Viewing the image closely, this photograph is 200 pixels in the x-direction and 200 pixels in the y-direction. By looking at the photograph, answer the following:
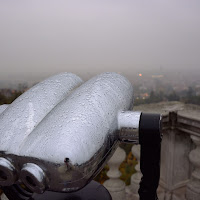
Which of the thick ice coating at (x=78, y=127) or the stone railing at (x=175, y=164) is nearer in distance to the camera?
the thick ice coating at (x=78, y=127)

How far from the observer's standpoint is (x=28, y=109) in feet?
2.48

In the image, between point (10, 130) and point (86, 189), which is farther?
point (86, 189)

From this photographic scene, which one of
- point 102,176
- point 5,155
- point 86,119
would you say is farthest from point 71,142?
point 102,176

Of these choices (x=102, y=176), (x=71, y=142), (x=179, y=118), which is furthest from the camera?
(x=102, y=176)

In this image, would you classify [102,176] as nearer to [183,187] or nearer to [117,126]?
[183,187]

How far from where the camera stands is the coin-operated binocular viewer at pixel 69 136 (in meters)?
0.60

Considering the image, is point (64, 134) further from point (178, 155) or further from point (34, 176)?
point (178, 155)

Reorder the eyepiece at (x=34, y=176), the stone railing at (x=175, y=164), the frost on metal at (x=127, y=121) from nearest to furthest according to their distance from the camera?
the eyepiece at (x=34, y=176), the frost on metal at (x=127, y=121), the stone railing at (x=175, y=164)

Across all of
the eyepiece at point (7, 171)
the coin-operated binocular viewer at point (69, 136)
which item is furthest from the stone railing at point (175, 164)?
the eyepiece at point (7, 171)

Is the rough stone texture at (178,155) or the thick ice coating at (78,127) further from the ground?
the thick ice coating at (78,127)

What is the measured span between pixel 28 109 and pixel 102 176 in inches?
71.8

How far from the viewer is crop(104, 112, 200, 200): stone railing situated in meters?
→ 1.52

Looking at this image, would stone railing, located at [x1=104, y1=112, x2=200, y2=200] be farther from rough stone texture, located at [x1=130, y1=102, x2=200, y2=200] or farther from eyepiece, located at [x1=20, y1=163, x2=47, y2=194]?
eyepiece, located at [x1=20, y1=163, x2=47, y2=194]

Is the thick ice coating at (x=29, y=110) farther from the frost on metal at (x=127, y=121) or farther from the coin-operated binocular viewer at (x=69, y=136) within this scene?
the frost on metal at (x=127, y=121)
